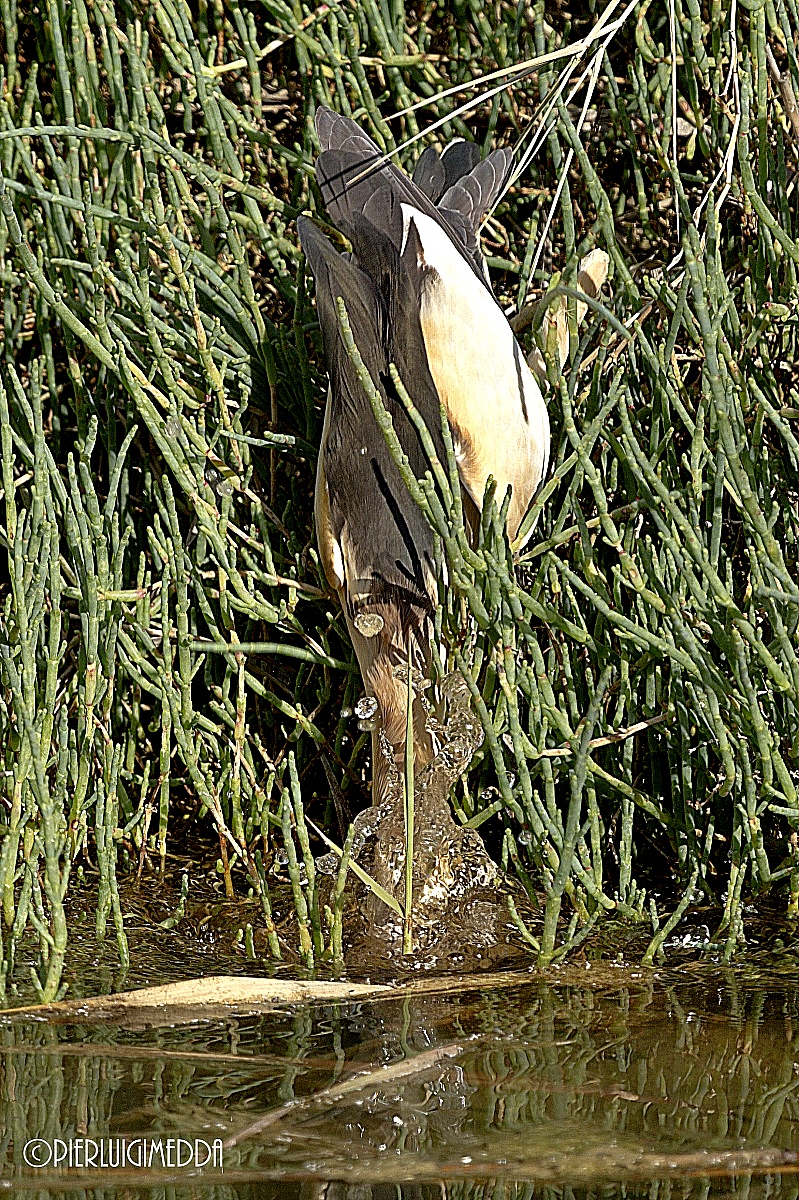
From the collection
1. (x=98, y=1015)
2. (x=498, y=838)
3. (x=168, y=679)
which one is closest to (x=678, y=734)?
(x=498, y=838)

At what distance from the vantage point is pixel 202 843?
5.72 feet

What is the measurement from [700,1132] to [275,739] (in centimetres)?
97

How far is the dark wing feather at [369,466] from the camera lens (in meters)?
1.40

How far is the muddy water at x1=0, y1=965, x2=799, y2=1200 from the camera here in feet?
2.79

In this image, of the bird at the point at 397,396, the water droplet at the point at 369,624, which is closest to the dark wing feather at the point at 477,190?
the bird at the point at 397,396

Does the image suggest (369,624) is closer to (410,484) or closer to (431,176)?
(410,484)

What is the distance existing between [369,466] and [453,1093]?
71cm

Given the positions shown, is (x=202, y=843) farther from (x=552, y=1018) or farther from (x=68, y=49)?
(x=68, y=49)

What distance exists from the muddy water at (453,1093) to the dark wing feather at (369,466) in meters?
0.48

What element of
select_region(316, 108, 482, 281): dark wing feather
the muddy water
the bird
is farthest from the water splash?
select_region(316, 108, 482, 281): dark wing feather

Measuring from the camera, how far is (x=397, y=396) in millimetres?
1412

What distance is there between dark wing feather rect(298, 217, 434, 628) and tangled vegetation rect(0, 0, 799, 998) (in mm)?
56

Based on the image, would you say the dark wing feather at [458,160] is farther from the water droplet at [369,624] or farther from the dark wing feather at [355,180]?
the water droplet at [369,624]

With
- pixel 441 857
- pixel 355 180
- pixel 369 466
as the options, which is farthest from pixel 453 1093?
pixel 355 180
